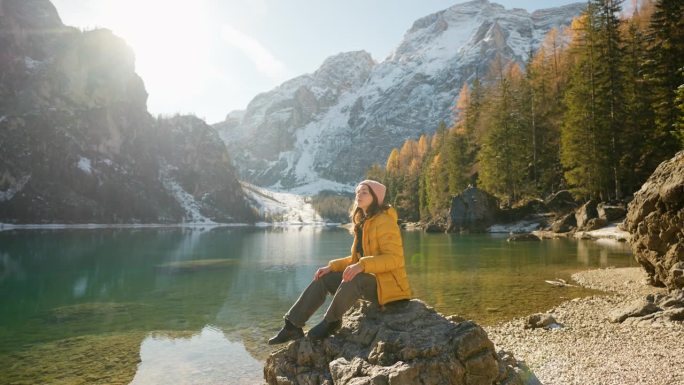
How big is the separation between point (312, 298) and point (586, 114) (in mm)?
42796

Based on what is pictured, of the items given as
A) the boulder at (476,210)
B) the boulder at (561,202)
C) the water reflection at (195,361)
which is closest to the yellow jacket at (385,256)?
the water reflection at (195,361)

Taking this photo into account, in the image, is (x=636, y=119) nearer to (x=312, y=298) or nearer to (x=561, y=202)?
(x=561, y=202)

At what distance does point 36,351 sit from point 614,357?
1331cm

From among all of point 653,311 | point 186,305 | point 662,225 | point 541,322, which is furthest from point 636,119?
point 186,305

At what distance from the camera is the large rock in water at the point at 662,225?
522 inches

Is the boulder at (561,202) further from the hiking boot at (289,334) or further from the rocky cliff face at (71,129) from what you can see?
the rocky cliff face at (71,129)

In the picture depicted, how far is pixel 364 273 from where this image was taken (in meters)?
6.27

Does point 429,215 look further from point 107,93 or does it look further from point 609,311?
point 107,93

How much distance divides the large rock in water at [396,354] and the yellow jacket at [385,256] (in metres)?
0.26

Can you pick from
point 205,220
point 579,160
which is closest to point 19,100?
point 205,220

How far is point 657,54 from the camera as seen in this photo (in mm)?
34656

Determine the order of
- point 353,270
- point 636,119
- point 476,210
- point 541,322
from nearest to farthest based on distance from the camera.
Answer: point 353,270 → point 541,322 → point 636,119 → point 476,210

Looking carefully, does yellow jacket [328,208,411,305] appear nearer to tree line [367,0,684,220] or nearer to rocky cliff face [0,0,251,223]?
tree line [367,0,684,220]

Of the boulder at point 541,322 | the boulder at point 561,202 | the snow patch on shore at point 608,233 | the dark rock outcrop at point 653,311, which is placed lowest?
the boulder at point 541,322
